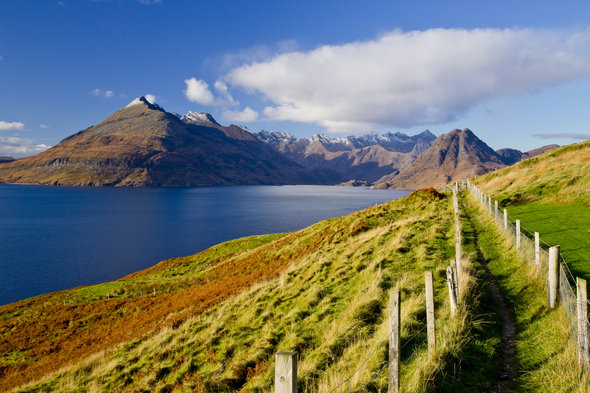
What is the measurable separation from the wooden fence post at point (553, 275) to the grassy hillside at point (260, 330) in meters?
2.73

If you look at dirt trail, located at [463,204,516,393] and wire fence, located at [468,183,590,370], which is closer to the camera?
dirt trail, located at [463,204,516,393]

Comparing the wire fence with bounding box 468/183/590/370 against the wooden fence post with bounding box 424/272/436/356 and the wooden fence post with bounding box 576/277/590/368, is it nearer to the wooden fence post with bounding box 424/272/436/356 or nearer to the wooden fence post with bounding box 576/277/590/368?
the wooden fence post with bounding box 576/277/590/368

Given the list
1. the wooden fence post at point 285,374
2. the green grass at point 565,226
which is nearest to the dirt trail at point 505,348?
the green grass at point 565,226

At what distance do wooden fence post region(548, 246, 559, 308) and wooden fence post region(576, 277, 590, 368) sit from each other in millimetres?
3309

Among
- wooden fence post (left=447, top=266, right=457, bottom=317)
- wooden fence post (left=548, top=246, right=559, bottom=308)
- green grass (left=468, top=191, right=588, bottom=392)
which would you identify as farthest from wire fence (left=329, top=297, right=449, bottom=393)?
wooden fence post (left=548, top=246, right=559, bottom=308)

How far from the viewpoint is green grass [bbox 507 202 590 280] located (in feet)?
38.3

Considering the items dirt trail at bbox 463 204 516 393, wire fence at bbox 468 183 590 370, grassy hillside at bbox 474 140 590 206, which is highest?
grassy hillside at bbox 474 140 590 206

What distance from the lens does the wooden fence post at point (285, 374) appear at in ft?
10.3

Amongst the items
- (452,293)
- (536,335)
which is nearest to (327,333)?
(452,293)

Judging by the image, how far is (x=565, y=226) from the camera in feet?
56.8

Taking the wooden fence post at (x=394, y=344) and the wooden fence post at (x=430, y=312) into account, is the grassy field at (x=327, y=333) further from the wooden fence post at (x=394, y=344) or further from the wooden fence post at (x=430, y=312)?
the wooden fence post at (x=394, y=344)

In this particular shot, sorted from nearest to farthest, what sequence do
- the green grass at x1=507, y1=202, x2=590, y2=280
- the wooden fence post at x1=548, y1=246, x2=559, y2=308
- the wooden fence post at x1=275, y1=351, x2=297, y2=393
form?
the wooden fence post at x1=275, y1=351, x2=297, y2=393, the wooden fence post at x1=548, y1=246, x2=559, y2=308, the green grass at x1=507, y1=202, x2=590, y2=280

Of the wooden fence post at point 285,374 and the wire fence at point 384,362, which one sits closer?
the wooden fence post at point 285,374

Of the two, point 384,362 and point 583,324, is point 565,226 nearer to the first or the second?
point 583,324
